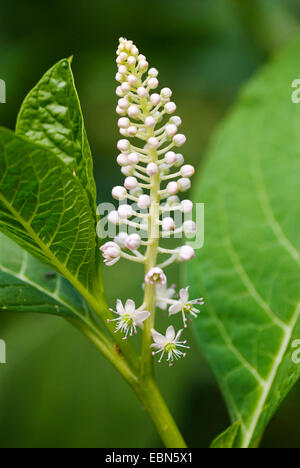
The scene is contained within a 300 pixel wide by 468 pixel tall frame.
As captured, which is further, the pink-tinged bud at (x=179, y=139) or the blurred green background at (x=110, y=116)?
the blurred green background at (x=110, y=116)

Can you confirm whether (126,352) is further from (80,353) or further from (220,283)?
(80,353)

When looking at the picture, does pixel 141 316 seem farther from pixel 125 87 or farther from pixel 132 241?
pixel 125 87

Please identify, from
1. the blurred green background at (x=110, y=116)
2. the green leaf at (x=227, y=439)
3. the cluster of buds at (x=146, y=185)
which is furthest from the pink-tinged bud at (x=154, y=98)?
the blurred green background at (x=110, y=116)

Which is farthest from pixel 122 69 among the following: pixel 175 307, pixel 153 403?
pixel 153 403

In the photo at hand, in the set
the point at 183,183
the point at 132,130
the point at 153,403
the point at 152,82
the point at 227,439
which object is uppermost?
the point at 152,82

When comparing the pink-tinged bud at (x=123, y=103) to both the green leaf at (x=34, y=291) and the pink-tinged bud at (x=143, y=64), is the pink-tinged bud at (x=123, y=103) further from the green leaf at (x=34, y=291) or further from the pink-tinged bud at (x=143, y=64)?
the green leaf at (x=34, y=291)

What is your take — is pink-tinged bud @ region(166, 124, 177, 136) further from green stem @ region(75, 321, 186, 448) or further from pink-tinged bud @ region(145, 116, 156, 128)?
green stem @ region(75, 321, 186, 448)
